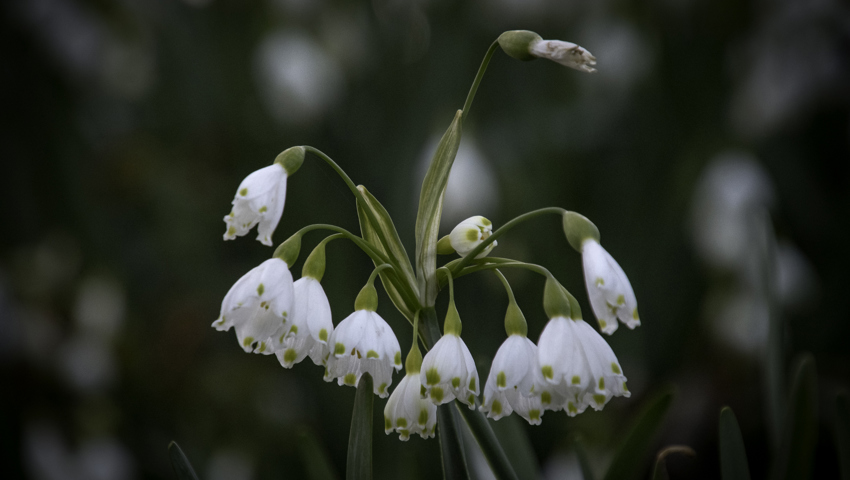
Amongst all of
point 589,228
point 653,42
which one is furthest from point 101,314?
point 653,42

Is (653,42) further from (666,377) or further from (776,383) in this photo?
(776,383)

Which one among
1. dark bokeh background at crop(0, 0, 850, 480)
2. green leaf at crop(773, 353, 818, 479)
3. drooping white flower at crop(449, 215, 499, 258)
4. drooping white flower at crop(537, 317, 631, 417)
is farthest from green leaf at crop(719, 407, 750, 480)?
dark bokeh background at crop(0, 0, 850, 480)

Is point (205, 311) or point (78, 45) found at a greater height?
point (78, 45)

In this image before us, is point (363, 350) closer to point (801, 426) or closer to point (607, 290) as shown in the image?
point (607, 290)

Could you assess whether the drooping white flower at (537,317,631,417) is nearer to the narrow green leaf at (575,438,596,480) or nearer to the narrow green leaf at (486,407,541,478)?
the narrow green leaf at (575,438,596,480)

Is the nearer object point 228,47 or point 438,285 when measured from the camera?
point 438,285

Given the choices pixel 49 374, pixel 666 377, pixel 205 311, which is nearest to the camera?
pixel 666 377

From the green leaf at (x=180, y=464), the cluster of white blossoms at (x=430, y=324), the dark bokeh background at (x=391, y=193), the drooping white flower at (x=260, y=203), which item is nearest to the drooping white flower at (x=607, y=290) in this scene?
the cluster of white blossoms at (x=430, y=324)
